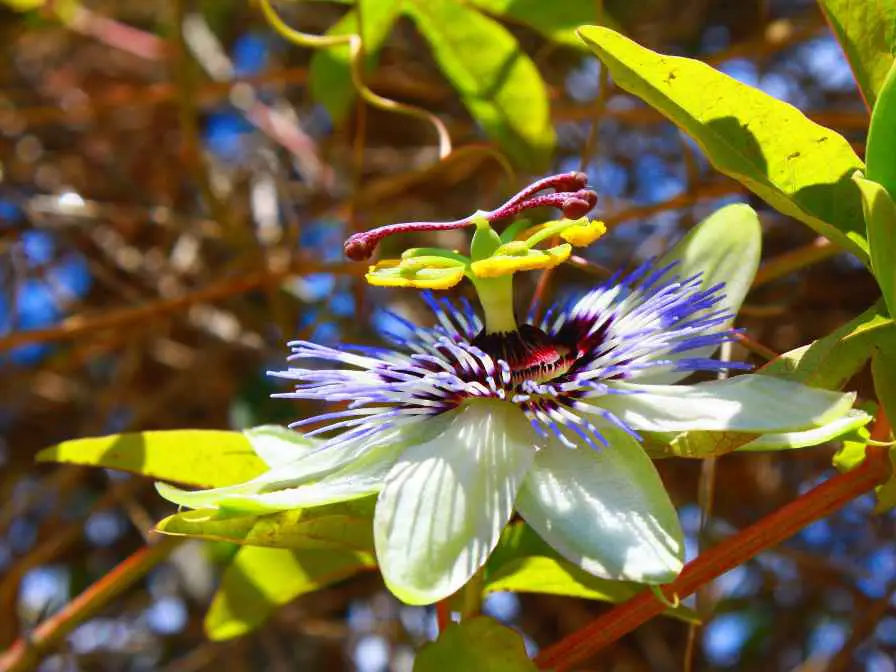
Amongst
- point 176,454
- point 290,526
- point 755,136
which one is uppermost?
point 755,136

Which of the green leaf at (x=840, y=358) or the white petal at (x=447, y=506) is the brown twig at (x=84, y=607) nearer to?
the white petal at (x=447, y=506)

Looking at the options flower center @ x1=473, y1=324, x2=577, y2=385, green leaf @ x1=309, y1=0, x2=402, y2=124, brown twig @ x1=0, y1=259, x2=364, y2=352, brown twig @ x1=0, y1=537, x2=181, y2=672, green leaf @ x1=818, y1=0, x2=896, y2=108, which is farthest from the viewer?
brown twig @ x1=0, y1=259, x2=364, y2=352

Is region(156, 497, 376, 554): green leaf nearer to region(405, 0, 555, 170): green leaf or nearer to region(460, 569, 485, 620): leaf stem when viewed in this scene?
region(460, 569, 485, 620): leaf stem

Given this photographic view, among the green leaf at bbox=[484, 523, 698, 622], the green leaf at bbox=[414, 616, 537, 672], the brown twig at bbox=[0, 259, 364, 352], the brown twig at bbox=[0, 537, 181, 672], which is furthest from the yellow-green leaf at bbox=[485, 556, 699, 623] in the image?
the brown twig at bbox=[0, 259, 364, 352]

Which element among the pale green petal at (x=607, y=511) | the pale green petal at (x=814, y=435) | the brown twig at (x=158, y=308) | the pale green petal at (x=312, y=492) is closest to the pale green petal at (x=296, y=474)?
the pale green petal at (x=312, y=492)

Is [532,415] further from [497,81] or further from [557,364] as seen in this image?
[497,81]

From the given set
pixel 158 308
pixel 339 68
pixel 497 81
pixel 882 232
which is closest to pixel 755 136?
pixel 882 232
